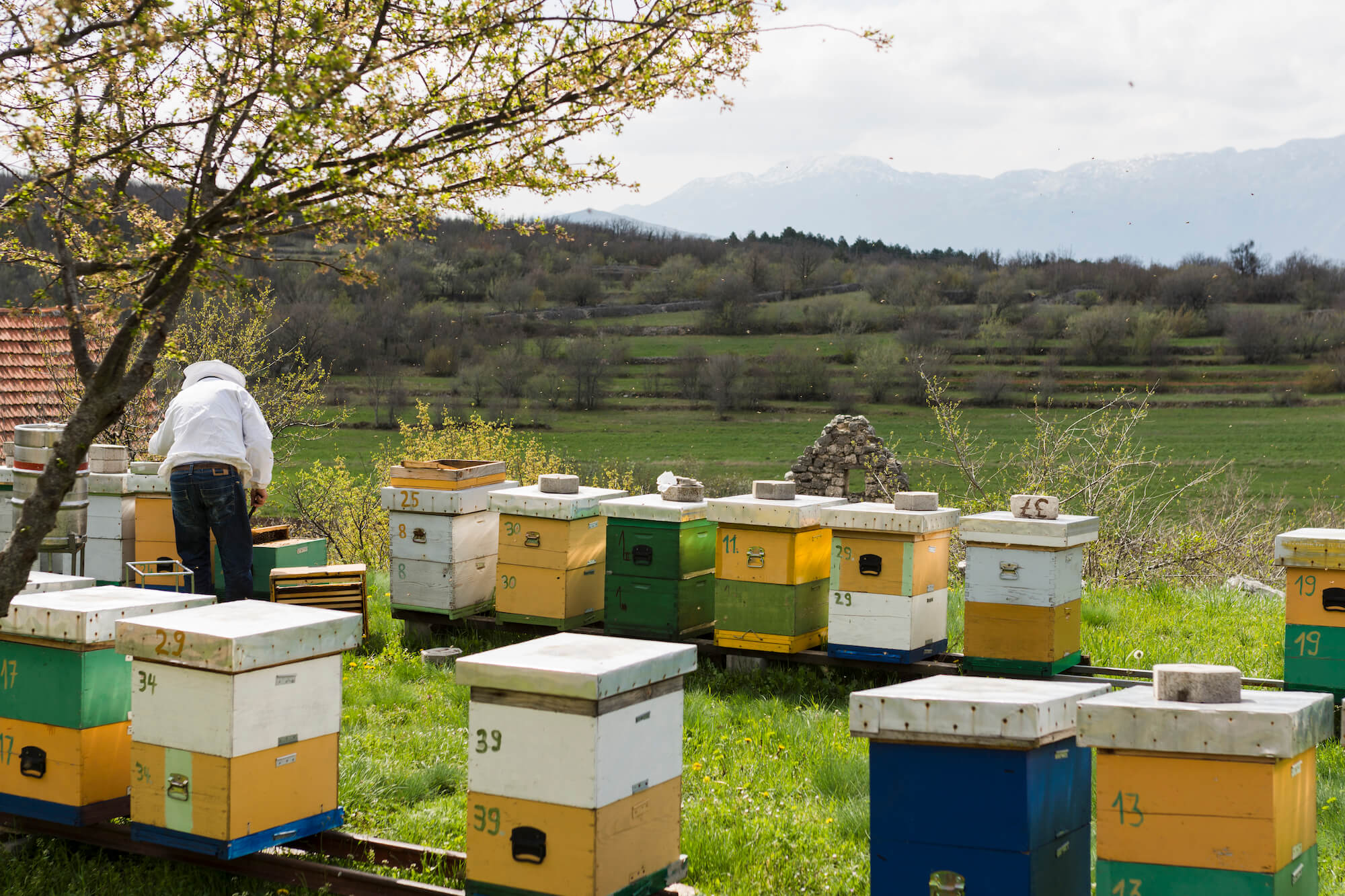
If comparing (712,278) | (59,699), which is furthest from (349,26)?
(712,278)

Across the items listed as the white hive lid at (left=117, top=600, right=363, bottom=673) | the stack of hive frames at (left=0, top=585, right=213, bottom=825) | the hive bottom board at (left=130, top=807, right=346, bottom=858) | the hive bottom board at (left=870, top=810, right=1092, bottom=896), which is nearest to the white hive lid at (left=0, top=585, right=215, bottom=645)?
the stack of hive frames at (left=0, top=585, right=213, bottom=825)

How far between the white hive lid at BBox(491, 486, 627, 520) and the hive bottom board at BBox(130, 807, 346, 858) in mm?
2854

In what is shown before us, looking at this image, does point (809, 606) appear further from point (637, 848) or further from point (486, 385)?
point (486, 385)

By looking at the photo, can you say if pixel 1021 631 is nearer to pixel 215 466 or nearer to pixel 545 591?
pixel 545 591

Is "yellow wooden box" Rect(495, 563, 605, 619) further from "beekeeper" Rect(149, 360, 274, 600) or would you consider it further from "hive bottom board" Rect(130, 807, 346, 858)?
"hive bottom board" Rect(130, 807, 346, 858)

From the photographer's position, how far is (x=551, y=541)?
638 centimetres

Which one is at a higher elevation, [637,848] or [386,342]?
[386,342]

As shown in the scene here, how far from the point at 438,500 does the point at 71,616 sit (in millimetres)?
3145

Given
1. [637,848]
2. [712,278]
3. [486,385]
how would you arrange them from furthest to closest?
1. [712,278]
2. [486,385]
3. [637,848]

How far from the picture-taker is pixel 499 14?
3436 mm

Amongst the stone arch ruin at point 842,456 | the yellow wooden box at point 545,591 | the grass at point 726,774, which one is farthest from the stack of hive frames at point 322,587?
the stone arch ruin at point 842,456

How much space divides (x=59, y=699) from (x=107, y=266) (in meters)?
1.45

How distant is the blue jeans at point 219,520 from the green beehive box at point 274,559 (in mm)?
455

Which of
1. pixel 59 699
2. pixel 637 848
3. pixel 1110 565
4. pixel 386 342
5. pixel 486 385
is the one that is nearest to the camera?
pixel 637 848
